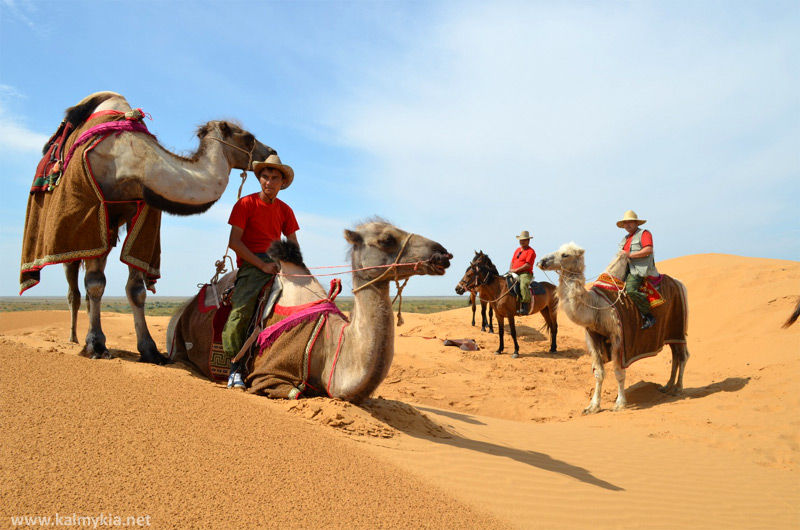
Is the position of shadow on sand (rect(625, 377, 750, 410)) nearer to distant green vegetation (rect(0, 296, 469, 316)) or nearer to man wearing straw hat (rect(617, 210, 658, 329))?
man wearing straw hat (rect(617, 210, 658, 329))

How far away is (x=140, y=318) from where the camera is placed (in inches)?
200

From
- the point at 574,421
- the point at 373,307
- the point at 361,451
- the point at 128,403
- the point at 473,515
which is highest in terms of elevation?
the point at 373,307

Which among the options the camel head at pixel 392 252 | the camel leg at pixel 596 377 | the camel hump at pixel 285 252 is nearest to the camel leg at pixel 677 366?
the camel leg at pixel 596 377

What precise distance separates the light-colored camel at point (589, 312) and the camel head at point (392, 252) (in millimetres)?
4718

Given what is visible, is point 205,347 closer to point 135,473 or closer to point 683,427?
point 135,473

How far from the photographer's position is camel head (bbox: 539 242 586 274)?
829 centimetres

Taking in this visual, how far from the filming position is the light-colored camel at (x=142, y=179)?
4609 mm

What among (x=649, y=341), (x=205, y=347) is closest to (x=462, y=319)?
(x=649, y=341)

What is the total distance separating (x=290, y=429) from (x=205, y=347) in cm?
234

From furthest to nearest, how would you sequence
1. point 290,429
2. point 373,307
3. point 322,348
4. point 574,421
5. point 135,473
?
point 574,421 < point 322,348 < point 373,307 < point 290,429 < point 135,473

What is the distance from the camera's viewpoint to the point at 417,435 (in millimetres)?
4305

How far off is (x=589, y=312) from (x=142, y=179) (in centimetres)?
676

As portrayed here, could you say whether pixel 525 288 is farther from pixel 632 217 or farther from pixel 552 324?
pixel 632 217

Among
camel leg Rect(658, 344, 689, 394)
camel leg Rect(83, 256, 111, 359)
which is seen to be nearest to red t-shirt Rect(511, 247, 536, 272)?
camel leg Rect(658, 344, 689, 394)
